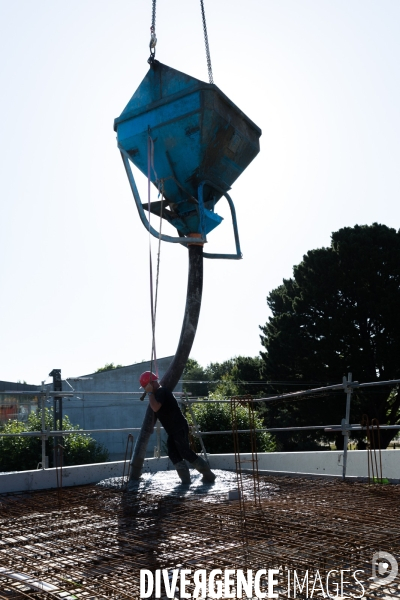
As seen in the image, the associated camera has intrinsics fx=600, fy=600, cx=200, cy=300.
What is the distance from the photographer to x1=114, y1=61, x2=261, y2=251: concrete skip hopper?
675 centimetres

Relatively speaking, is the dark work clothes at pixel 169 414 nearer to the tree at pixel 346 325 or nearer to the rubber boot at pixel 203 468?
the rubber boot at pixel 203 468

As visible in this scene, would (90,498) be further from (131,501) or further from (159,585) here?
(159,585)

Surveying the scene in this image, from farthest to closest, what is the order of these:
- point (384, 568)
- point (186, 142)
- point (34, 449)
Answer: point (34, 449) < point (186, 142) < point (384, 568)

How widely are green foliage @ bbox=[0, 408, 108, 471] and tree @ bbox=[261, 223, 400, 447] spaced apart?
11196 mm

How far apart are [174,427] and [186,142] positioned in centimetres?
323

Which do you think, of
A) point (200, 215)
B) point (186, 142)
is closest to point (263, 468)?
point (200, 215)

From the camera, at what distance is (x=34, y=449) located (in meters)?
13.2

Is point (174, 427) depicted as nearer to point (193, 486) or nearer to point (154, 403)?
point (154, 403)

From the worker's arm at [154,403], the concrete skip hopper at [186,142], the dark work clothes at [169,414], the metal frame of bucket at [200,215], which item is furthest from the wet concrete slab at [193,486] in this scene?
the concrete skip hopper at [186,142]

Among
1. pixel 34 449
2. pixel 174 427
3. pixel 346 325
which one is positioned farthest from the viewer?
pixel 346 325

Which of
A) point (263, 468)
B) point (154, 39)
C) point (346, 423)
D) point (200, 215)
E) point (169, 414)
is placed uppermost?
point (154, 39)

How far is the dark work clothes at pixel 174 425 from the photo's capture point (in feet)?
21.3

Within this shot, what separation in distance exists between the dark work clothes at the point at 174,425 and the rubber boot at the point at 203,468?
7 cm

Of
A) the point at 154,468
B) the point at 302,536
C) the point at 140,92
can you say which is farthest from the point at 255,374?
the point at 302,536
